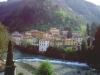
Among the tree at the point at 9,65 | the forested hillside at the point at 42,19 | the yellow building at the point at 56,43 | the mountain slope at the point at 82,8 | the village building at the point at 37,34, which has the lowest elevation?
the tree at the point at 9,65

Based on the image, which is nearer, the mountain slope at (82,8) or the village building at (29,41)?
the village building at (29,41)

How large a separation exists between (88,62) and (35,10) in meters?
63.2

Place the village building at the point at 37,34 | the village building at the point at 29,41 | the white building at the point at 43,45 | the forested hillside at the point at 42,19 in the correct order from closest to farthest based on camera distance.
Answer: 1. the white building at the point at 43,45
2. the village building at the point at 29,41
3. the village building at the point at 37,34
4. the forested hillside at the point at 42,19

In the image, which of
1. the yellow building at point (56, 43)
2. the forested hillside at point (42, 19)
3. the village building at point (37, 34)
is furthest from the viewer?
the forested hillside at point (42, 19)

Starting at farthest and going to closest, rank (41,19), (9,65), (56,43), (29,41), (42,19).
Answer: (42,19), (41,19), (29,41), (56,43), (9,65)

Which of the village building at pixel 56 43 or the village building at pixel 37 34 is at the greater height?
the village building at pixel 37 34

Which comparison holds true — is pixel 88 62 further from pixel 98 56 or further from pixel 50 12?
pixel 50 12

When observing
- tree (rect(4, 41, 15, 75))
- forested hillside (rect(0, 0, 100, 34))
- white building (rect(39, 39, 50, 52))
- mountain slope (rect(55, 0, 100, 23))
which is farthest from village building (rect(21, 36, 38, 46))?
mountain slope (rect(55, 0, 100, 23))

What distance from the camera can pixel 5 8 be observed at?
164m

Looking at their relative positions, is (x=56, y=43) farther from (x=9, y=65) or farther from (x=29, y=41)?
(x=9, y=65)

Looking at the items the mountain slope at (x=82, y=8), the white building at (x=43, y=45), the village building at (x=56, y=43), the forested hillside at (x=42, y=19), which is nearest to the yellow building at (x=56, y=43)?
the village building at (x=56, y=43)

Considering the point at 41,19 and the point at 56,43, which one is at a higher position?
the point at 41,19

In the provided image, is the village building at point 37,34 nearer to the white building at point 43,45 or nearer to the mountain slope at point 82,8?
the white building at point 43,45

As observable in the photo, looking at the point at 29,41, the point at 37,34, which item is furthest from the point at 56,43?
the point at 37,34
